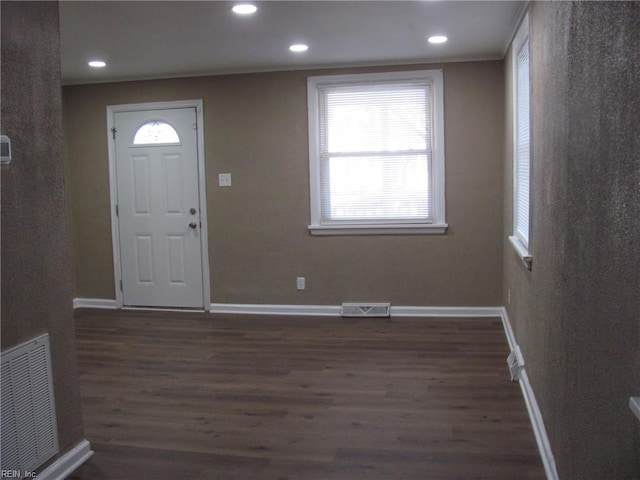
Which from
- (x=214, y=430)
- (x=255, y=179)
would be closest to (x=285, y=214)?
(x=255, y=179)

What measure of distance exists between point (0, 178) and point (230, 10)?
198cm

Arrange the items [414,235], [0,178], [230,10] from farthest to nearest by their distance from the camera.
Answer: [414,235] → [230,10] → [0,178]

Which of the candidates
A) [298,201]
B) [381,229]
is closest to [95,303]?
[298,201]

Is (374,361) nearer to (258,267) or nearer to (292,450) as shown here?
(292,450)

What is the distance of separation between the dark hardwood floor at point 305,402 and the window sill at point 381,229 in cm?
81

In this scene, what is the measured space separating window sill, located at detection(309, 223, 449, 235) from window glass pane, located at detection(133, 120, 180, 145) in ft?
5.39

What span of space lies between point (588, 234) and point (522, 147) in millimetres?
2351

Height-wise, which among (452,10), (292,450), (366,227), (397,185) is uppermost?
(452,10)

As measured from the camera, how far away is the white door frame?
6031 mm

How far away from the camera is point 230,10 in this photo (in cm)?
383

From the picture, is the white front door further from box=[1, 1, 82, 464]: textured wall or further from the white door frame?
box=[1, 1, 82, 464]: textured wall

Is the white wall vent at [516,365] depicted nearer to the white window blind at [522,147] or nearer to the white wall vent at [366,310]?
the white window blind at [522,147]

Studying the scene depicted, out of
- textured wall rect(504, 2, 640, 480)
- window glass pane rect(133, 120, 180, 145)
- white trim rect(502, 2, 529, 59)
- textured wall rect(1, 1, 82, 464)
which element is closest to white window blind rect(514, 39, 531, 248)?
white trim rect(502, 2, 529, 59)

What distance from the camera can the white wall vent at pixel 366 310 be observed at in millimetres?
5766
